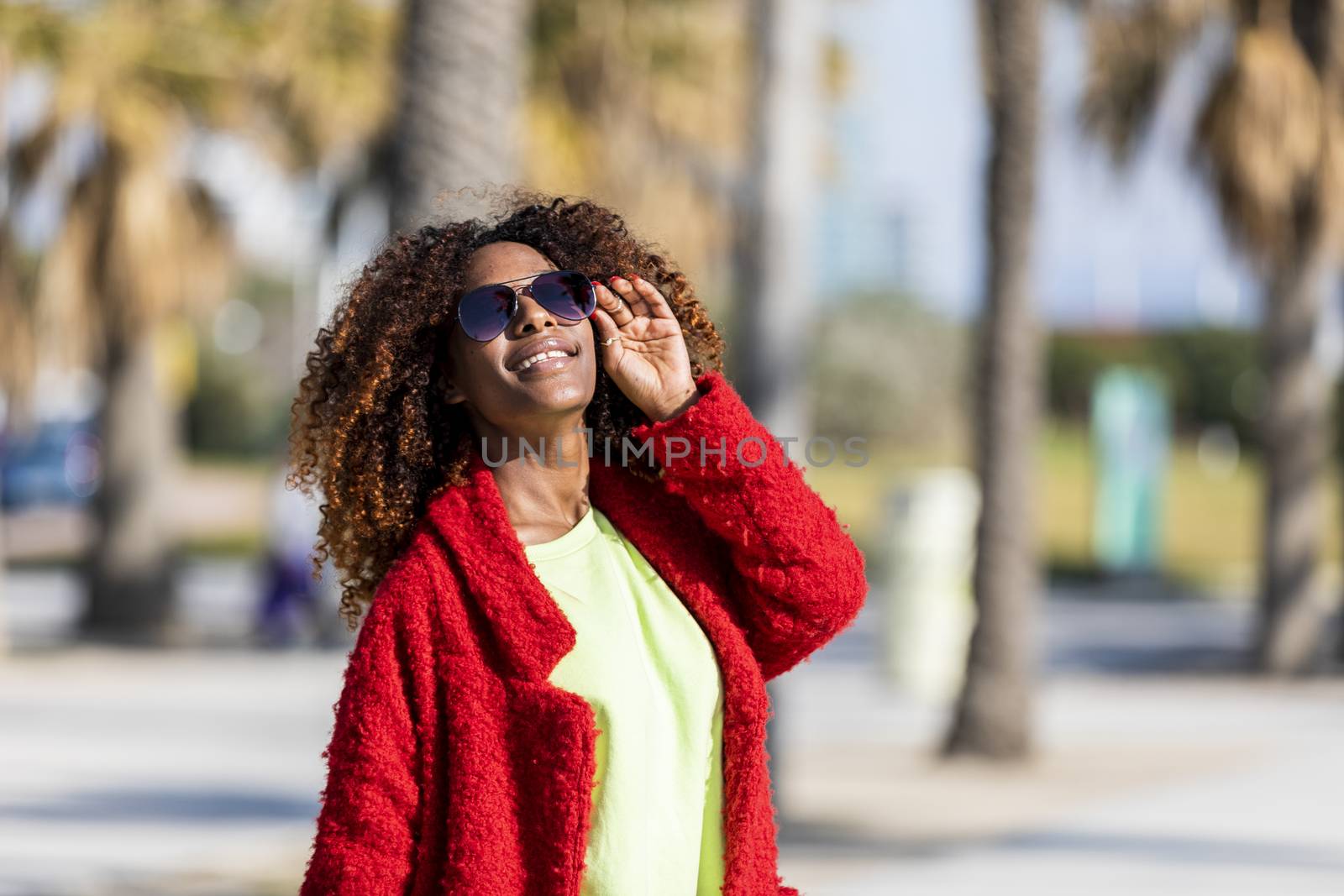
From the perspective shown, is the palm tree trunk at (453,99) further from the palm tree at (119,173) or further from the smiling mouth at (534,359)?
the palm tree at (119,173)

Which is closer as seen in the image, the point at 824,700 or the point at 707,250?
the point at 824,700

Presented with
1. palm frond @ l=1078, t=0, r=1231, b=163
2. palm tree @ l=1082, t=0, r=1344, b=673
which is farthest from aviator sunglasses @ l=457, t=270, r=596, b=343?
palm frond @ l=1078, t=0, r=1231, b=163

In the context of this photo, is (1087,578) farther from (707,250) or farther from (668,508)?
(668,508)

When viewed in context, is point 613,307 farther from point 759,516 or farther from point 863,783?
point 863,783

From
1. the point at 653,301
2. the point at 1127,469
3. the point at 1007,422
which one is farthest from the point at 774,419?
the point at 1127,469

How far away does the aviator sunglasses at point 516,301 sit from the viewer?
2191 millimetres

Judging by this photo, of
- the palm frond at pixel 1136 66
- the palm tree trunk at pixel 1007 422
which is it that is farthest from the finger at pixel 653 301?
the palm frond at pixel 1136 66

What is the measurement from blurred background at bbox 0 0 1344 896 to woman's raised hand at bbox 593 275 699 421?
45 centimetres

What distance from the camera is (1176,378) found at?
131 feet

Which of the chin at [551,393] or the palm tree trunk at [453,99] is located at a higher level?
the palm tree trunk at [453,99]

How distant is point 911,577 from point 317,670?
202 inches

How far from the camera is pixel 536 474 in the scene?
7.42 feet

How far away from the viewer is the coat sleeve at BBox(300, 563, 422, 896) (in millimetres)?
2006

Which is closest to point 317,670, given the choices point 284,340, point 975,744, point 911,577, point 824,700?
point 824,700
